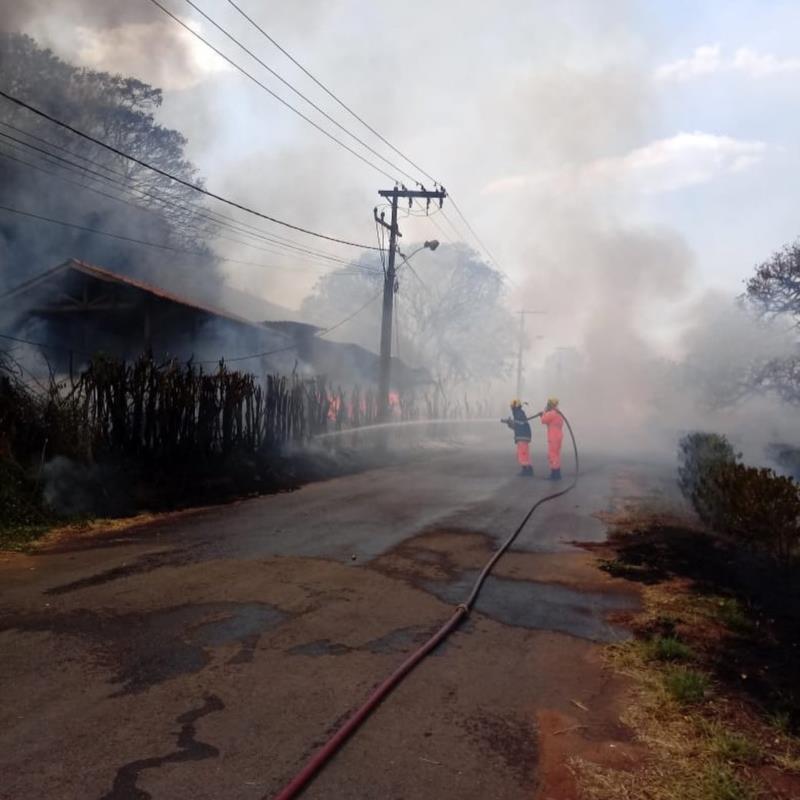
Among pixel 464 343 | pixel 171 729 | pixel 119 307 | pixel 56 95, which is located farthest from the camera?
pixel 464 343

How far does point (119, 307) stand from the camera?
15375 mm

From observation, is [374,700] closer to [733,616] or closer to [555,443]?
[733,616]

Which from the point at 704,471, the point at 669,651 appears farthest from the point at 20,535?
the point at 704,471

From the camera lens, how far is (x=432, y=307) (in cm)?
4488

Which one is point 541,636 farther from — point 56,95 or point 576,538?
point 56,95

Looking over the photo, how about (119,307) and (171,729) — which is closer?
(171,729)

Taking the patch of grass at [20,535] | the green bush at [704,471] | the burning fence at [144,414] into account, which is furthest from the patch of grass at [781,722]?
the burning fence at [144,414]

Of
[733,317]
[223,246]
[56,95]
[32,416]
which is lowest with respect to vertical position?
[32,416]

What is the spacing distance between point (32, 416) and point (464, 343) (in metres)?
39.4

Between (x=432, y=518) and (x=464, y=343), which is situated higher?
(x=464, y=343)

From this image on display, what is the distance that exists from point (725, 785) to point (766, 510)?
14.4 feet

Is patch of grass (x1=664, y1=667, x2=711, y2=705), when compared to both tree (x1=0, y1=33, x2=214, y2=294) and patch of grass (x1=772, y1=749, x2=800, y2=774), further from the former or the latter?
tree (x1=0, y1=33, x2=214, y2=294)

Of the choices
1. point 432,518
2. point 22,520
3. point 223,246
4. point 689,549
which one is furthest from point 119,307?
point 223,246

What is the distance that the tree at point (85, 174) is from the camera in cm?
2039
